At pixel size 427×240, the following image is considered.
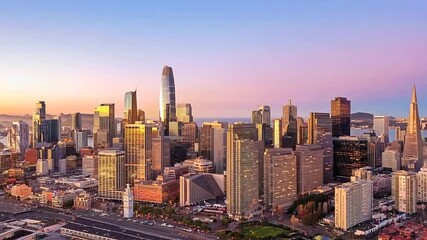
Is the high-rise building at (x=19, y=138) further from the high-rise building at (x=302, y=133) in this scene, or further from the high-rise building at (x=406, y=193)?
the high-rise building at (x=406, y=193)

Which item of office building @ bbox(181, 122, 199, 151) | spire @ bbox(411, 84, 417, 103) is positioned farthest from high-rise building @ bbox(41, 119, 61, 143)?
spire @ bbox(411, 84, 417, 103)

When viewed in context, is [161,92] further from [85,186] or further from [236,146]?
[236,146]

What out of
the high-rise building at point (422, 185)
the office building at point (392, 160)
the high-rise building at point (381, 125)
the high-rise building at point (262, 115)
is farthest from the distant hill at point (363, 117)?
the high-rise building at point (422, 185)

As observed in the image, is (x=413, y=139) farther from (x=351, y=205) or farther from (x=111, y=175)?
(x=111, y=175)

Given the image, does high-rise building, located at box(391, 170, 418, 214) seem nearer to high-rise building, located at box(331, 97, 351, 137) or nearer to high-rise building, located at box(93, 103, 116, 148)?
high-rise building, located at box(331, 97, 351, 137)

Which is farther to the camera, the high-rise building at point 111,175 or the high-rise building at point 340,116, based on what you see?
the high-rise building at point 340,116

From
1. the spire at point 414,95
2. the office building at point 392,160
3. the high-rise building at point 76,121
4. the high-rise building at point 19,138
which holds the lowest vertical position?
the office building at point 392,160

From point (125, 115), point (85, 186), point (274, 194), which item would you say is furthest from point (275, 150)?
point (125, 115)
